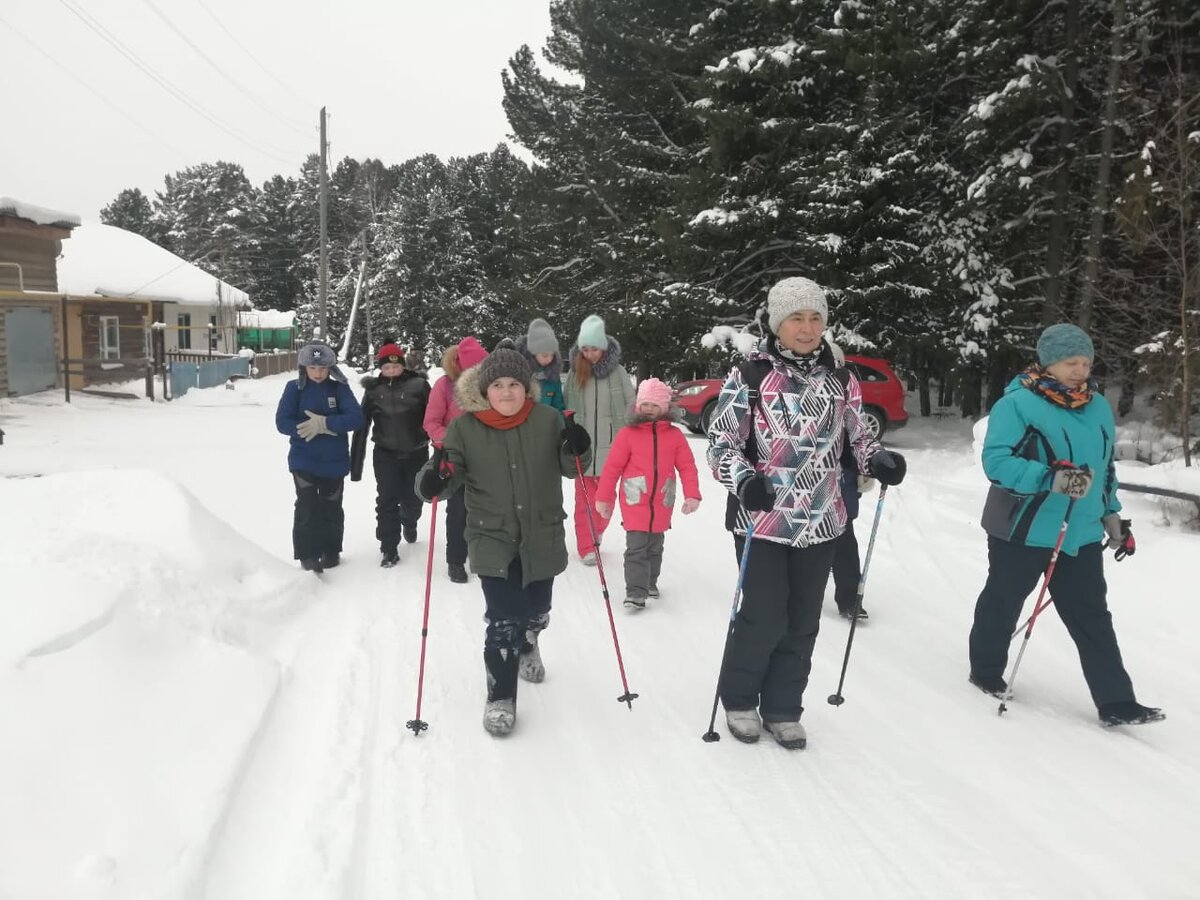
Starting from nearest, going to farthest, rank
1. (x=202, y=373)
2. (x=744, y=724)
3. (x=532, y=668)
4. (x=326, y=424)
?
(x=744, y=724) → (x=532, y=668) → (x=326, y=424) → (x=202, y=373)

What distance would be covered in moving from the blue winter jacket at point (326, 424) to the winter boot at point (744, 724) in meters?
3.87

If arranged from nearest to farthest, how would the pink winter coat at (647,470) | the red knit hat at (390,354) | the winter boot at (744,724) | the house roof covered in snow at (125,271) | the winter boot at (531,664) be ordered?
the winter boot at (744,724) < the winter boot at (531,664) < the pink winter coat at (647,470) < the red knit hat at (390,354) < the house roof covered in snow at (125,271)

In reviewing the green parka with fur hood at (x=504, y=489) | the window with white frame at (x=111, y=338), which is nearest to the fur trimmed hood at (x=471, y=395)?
the green parka with fur hood at (x=504, y=489)

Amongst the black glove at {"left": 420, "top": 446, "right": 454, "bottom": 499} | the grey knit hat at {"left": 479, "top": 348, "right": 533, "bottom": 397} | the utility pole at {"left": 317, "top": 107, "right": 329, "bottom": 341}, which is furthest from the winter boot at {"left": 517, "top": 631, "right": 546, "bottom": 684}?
the utility pole at {"left": 317, "top": 107, "right": 329, "bottom": 341}

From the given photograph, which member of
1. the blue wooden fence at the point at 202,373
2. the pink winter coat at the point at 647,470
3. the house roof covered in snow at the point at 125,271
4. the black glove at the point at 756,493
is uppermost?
the house roof covered in snow at the point at 125,271

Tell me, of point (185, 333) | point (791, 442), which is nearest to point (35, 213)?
point (791, 442)

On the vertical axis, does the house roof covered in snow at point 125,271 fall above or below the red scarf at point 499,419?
above

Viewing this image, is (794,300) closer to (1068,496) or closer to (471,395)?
(471,395)

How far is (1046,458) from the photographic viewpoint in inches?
166

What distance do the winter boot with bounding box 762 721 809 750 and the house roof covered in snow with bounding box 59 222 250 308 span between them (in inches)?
1128

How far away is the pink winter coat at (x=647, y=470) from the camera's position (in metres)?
5.93

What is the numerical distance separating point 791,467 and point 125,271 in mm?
31336

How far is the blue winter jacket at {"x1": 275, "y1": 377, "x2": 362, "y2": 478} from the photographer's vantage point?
6375 millimetres

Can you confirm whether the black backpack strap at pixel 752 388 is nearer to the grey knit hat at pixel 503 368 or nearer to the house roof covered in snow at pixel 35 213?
the grey knit hat at pixel 503 368
